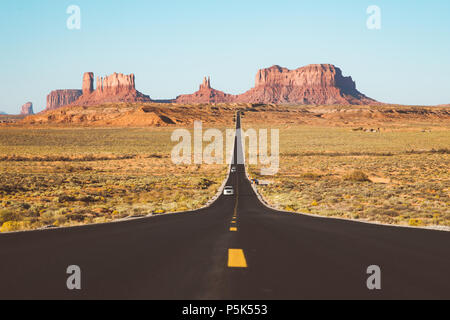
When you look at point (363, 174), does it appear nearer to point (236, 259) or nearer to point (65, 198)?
point (65, 198)

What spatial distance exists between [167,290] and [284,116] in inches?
7134

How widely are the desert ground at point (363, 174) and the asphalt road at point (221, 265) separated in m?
7.13

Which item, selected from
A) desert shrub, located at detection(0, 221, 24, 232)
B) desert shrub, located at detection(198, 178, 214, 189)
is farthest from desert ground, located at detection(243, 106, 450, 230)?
desert shrub, located at detection(0, 221, 24, 232)

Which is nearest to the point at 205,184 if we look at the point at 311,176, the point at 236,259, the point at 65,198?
the point at 311,176

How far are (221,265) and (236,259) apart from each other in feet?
1.72

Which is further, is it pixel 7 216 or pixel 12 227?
pixel 7 216

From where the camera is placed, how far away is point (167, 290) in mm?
4938

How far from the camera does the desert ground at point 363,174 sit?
2198 cm

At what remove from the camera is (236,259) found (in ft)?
22.2

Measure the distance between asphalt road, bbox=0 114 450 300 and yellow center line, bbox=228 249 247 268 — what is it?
0.02 metres

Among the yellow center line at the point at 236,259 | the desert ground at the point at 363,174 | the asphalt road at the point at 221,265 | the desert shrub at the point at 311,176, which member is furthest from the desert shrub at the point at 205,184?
the yellow center line at the point at 236,259

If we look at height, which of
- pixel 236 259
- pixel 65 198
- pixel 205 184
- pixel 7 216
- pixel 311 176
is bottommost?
pixel 205 184

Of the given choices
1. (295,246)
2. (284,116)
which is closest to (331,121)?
(284,116)
